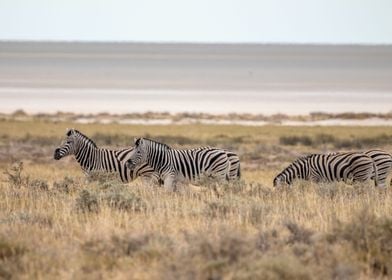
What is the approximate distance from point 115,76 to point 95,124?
94773 millimetres

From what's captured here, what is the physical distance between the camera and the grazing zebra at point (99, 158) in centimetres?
1738

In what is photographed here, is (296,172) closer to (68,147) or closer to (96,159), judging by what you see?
(96,159)

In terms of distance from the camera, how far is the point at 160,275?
7879 millimetres

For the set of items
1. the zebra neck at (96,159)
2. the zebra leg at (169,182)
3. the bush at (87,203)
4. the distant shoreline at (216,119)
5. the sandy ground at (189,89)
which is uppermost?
the sandy ground at (189,89)

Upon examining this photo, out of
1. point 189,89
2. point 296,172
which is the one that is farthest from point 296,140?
point 189,89

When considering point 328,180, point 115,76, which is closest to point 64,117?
point 328,180

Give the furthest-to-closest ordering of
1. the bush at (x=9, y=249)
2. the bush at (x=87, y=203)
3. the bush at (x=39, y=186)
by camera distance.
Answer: the bush at (x=39, y=186), the bush at (x=87, y=203), the bush at (x=9, y=249)

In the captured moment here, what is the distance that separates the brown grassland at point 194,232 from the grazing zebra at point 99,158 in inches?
63.1

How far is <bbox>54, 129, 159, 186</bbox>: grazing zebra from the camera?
57.0 ft

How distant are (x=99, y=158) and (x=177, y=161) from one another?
71.2 inches

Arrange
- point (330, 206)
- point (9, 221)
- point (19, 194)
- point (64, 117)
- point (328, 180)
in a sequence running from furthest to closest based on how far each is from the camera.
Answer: point (64, 117)
point (328, 180)
point (19, 194)
point (330, 206)
point (9, 221)

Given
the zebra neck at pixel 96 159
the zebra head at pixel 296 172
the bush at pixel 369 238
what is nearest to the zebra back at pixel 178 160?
the zebra neck at pixel 96 159

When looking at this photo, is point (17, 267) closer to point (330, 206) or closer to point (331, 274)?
point (331, 274)

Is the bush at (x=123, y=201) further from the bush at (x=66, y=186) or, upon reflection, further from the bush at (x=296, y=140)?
the bush at (x=296, y=140)
